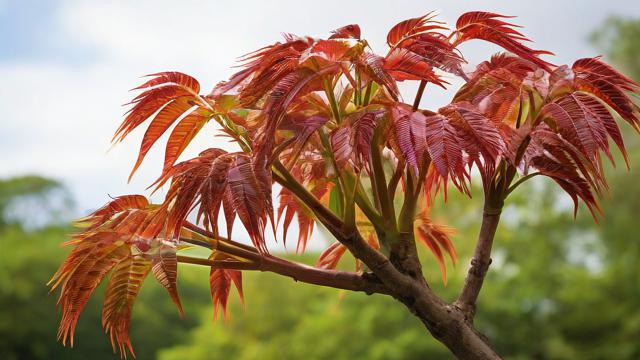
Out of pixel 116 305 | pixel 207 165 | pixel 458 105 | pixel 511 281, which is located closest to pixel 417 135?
pixel 458 105

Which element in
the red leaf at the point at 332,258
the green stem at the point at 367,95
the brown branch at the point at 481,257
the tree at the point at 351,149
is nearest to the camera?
the tree at the point at 351,149

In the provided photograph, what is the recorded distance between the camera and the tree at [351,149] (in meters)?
0.95

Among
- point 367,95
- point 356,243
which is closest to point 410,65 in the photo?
point 367,95

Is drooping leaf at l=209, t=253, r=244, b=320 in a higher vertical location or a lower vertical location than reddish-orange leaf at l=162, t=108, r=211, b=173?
lower

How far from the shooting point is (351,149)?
0.94m

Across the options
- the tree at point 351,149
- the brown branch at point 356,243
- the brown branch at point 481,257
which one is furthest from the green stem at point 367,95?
the brown branch at point 481,257

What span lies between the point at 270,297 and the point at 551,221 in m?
4.34

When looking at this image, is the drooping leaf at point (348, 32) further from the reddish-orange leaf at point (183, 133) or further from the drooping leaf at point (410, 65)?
the reddish-orange leaf at point (183, 133)

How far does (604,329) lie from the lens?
1016 centimetres

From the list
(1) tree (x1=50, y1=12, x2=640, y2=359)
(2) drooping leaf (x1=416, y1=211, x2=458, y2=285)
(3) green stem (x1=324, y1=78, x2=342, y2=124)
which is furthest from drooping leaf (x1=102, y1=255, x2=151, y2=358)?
(2) drooping leaf (x1=416, y1=211, x2=458, y2=285)

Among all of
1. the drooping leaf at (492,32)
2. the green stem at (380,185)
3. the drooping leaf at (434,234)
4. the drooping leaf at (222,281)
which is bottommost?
the drooping leaf at (222,281)

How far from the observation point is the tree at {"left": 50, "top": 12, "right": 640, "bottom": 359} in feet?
3.13

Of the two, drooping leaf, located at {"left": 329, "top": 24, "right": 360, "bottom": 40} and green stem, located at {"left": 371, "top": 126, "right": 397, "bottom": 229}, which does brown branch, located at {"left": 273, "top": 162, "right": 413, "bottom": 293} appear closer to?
green stem, located at {"left": 371, "top": 126, "right": 397, "bottom": 229}

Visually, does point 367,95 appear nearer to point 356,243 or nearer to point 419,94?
point 419,94
